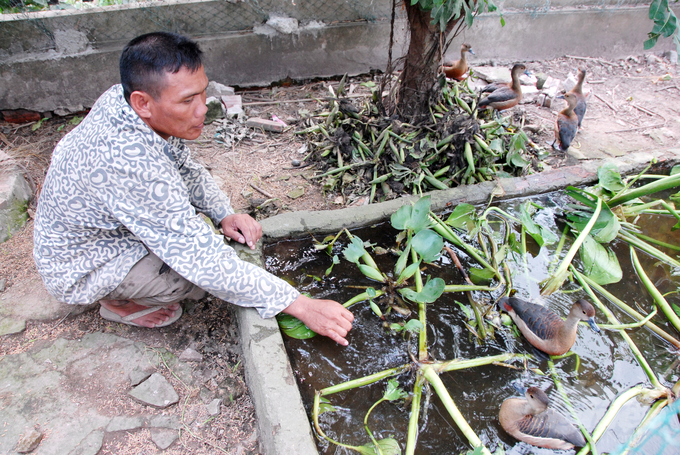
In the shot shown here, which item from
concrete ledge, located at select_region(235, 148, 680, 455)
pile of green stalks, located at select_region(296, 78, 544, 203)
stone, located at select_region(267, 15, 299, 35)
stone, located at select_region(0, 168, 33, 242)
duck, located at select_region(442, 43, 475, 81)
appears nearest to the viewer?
concrete ledge, located at select_region(235, 148, 680, 455)

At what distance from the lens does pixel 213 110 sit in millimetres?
3941

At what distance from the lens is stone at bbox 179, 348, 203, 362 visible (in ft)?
6.43

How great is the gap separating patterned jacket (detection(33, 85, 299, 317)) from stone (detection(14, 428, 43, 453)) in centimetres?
54

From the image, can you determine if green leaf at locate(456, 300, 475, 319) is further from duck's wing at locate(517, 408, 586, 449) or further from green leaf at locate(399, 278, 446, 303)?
duck's wing at locate(517, 408, 586, 449)

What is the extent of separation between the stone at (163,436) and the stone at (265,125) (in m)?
2.86

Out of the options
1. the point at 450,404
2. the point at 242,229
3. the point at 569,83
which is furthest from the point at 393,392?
the point at 569,83

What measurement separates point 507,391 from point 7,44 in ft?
15.6

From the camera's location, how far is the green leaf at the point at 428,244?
2105mm

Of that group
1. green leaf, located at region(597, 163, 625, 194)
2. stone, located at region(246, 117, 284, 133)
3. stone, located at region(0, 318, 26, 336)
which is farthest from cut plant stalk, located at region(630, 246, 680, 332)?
stone, located at region(0, 318, 26, 336)

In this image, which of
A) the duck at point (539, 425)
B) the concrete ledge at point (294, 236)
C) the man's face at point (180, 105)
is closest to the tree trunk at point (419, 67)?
the concrete ledge at point (294, 236)

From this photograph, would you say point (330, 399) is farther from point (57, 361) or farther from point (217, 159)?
point (217, 159)

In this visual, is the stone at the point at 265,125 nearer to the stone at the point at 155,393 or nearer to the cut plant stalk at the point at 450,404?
the stone at the point at 155,393

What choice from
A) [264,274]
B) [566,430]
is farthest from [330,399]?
[566,430]

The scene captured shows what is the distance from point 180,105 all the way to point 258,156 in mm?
2094
